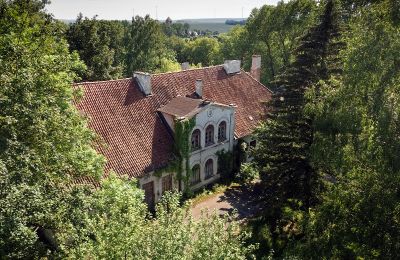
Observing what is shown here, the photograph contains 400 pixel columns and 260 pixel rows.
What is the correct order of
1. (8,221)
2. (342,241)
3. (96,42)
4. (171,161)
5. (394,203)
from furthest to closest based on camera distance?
1. (96,42)
2. (171,161)
3. (342,241)
4. (394,203)
5. (8,221)

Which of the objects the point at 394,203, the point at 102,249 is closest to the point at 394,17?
the point at 394,203

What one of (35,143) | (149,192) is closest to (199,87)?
(149,192)

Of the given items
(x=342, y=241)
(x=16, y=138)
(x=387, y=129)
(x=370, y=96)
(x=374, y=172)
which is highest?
(x=370, y=96)

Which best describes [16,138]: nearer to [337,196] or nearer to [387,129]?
[337,196]

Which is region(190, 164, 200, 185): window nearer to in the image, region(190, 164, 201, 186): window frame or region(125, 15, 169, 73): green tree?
region(190, 164, 201, 186): window frame

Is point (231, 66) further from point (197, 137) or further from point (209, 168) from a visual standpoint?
point (209, 168)
